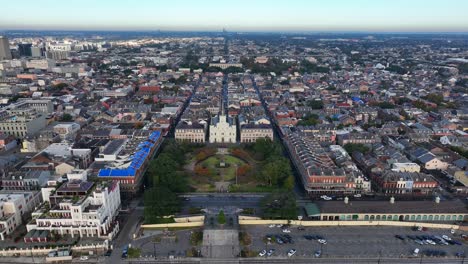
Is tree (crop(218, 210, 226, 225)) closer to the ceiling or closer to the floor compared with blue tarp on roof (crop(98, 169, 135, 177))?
closer to the floor

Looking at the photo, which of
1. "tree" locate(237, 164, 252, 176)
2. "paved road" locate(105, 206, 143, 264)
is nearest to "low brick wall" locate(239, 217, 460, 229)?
"paved road" locate(105, 206, 143, 264)

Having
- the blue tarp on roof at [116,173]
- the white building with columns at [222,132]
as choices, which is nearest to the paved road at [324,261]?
the blue tarp on roof at [116,173]

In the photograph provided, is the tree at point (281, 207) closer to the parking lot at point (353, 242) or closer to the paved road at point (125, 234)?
the parking lot at point (353, 242)

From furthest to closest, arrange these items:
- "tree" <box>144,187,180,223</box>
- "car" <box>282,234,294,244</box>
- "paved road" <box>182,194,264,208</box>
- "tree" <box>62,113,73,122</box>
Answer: "tree" <box>62,113,73,122</box>
"paved road" <box>182,194,264,208</box>
"tree" <box>144,187,180,223</box>
"car" <box>282,234,294,244</box>

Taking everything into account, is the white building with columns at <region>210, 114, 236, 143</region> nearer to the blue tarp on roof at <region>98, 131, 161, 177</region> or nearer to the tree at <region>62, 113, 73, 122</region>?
the blue tarp on roof at <region>98, 131, 161, 177</region>

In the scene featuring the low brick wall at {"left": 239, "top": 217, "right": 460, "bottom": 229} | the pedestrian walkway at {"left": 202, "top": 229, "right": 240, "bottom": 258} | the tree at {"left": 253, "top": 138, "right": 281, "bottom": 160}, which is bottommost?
the pedestrian walkway at {"left": 202, "top": 229, "right": 240, "bottom": 258}
